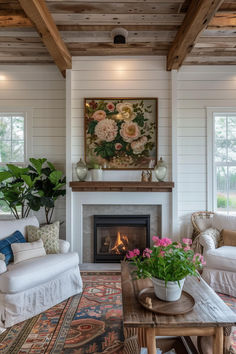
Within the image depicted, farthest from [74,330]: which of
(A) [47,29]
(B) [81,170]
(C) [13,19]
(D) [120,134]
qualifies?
(C) [13,19]

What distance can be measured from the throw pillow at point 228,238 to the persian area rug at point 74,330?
1502mm

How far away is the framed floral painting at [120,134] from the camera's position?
376 cm

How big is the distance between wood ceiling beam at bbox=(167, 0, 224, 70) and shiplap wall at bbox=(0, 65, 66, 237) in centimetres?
185

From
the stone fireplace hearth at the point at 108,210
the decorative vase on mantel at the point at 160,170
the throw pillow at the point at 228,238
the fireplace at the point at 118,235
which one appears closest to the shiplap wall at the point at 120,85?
the decorative vase on mantel at the point at 160,170

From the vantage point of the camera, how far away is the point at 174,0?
8.39 feet

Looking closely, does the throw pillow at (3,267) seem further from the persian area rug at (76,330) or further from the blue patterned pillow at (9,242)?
the persian area rug at (76,330)

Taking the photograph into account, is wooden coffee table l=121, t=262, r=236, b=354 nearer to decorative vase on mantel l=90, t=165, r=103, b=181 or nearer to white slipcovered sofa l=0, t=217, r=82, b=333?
white slipcovered sofa l=0, t=217, r=82, b=333

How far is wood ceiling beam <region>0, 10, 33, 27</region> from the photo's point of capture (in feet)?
9.00

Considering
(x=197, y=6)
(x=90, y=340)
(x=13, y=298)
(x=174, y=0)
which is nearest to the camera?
(x=90, y=340)

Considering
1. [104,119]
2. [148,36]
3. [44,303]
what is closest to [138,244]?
[44,303]

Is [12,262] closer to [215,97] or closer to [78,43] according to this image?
[78,43]

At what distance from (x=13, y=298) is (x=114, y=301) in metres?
1.02

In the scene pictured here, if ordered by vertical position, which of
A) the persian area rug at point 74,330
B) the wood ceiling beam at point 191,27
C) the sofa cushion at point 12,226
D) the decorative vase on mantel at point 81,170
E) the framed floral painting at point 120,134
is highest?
the wood ceiling beam at point 191,27

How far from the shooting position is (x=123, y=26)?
3041 millimetres
